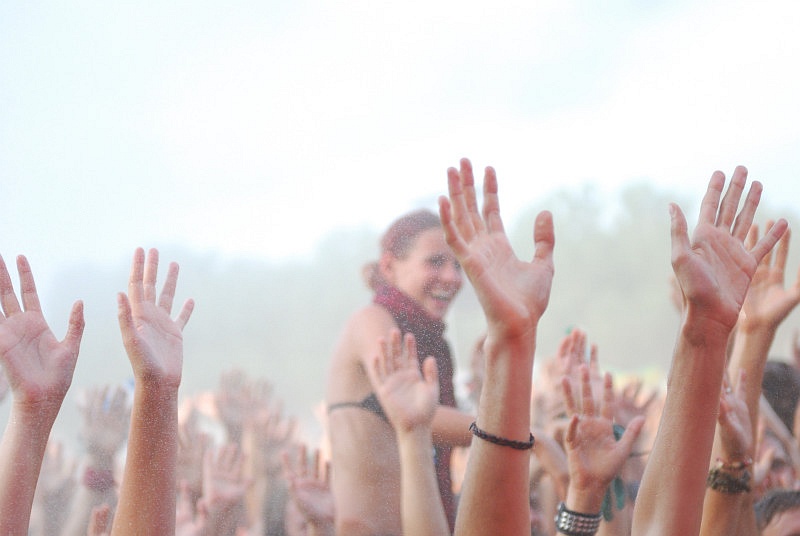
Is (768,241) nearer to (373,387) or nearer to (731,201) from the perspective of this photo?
(731,201)

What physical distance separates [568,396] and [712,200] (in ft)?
1.11

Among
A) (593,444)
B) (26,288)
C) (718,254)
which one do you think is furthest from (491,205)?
(26,288)

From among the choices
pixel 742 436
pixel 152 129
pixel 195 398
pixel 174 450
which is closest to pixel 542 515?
pixel 742 436

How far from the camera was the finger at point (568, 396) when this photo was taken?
1.21 metres

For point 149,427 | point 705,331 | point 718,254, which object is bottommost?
point 149,427

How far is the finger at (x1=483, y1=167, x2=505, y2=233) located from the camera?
94 cm

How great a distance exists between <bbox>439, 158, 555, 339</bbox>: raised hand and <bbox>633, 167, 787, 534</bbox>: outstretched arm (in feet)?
0.63

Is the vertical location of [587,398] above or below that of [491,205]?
below

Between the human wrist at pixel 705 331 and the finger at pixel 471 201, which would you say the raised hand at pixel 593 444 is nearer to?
the human wrist at pixel 705 331

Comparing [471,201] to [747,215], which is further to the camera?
[747,215]

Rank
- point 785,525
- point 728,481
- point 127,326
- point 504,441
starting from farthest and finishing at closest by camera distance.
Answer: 1. point 785,525
2. point 728,481
3. point 127,326
4. point 504,441

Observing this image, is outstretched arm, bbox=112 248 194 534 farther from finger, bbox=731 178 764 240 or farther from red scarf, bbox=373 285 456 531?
finger, bbox=731 178 764 240

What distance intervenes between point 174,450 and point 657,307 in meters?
1.76

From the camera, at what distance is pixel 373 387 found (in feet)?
3.82
